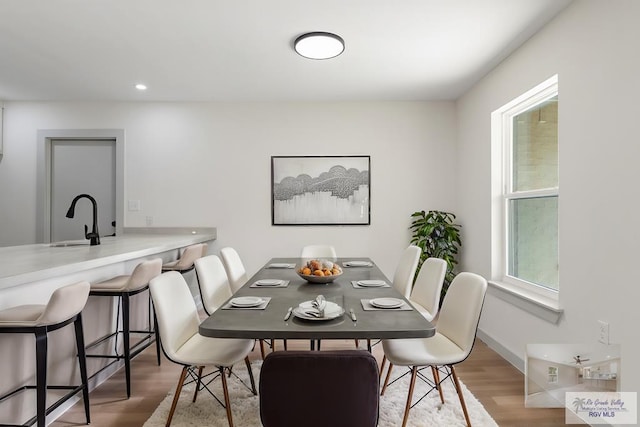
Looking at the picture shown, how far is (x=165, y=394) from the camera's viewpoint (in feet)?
7.84

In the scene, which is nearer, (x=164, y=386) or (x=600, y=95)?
(x=600, y=95)

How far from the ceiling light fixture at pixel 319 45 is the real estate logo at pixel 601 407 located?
273 centimetres

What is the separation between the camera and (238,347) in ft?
6.42

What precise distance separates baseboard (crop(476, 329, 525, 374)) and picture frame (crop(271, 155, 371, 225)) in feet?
5.64

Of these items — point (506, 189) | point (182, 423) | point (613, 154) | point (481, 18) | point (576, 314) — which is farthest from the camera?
point (506, 189)

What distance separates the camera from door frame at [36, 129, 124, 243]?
14.1ft

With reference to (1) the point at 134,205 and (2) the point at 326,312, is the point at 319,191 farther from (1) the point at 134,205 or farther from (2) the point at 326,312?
(2) the point at 326,312

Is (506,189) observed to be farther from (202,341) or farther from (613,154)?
(202,341)

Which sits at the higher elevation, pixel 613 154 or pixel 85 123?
pixel 85 123

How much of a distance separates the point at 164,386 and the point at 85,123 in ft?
11.2

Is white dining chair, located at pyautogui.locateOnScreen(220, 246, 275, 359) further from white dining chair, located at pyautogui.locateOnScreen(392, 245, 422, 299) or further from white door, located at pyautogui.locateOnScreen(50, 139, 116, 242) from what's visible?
white door, located at pyautogui.locateOnScreen(50, 139, 116, 242)

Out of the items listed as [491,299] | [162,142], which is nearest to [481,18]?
[491,299]

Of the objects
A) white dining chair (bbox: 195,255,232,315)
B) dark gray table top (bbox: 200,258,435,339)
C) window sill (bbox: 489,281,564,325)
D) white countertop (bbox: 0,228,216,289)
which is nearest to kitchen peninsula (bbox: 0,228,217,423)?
white countertop (bbox: 0,228,216,289)

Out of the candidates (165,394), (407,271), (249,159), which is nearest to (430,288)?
(407,271)
